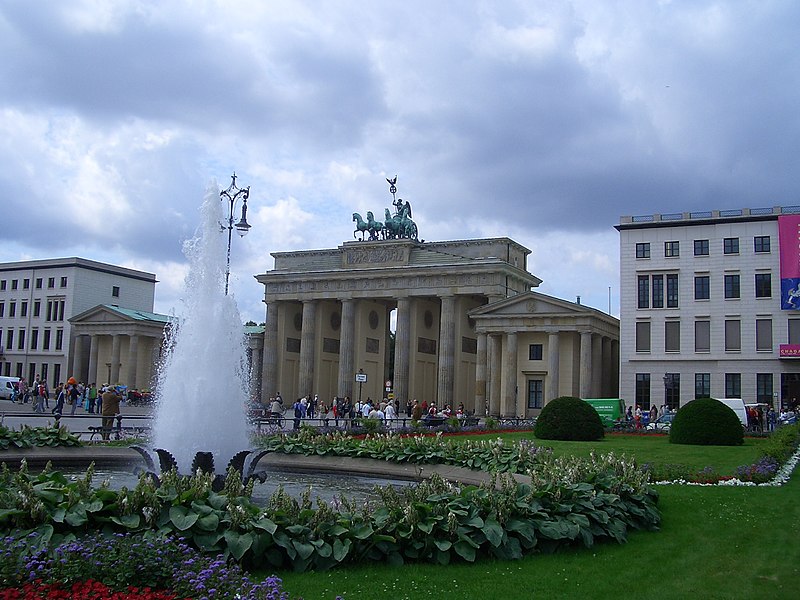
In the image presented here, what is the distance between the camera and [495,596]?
29.5 ft

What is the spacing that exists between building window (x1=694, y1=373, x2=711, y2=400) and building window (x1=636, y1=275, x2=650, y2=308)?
5.97 m

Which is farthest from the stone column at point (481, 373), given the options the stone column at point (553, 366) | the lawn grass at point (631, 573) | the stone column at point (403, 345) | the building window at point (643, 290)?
the lawn grass at point (631, 573)

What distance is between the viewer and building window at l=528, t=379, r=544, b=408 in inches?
2466

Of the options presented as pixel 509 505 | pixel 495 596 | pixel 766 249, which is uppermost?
pixel 766 249

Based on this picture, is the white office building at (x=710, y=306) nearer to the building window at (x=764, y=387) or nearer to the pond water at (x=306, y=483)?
the building window at (x=764, y=387)

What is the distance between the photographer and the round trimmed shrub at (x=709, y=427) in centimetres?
3055

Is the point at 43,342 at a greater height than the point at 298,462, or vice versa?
the point at 43,342

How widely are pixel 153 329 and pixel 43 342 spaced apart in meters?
17.9

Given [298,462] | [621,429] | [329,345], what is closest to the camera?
[298,462]

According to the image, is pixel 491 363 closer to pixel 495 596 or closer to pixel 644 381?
pixel 644 381

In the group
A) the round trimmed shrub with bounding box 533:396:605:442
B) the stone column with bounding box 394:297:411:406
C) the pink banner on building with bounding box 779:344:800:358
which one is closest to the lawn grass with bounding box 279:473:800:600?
the round trimmed shrub with bounding box 533:396:605:442

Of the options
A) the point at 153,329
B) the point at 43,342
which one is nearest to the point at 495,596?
the point at 153,329

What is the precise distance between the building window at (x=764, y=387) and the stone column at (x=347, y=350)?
114ft

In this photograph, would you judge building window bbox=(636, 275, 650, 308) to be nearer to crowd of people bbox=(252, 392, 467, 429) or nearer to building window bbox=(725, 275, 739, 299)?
building window bbox=(725, 275, 739, 299)
